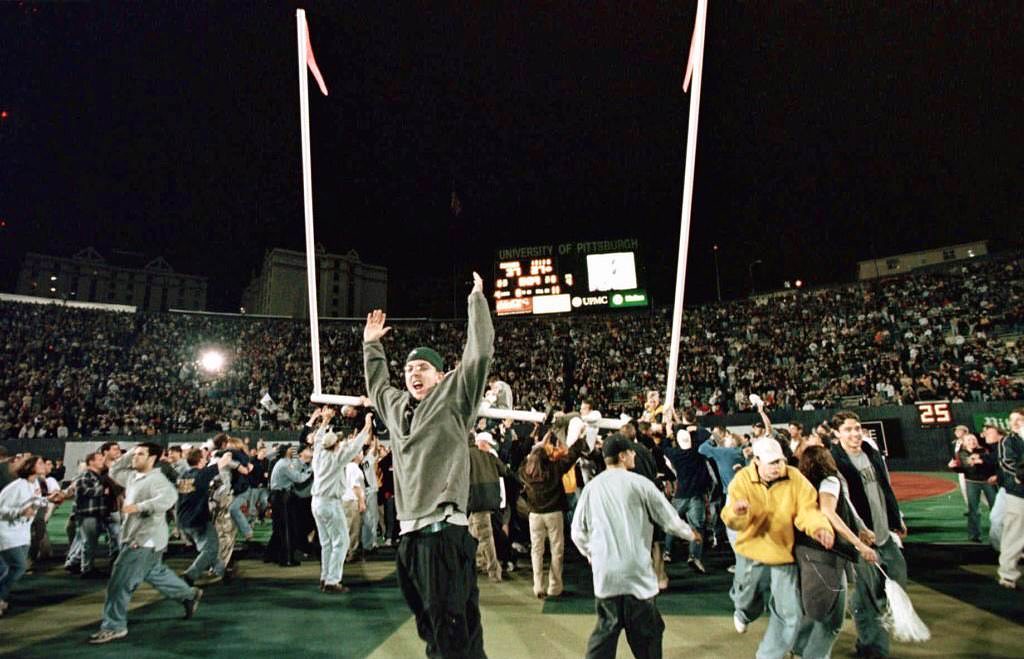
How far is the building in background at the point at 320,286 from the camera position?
55.4m

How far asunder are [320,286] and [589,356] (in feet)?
144

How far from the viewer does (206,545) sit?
336 inches

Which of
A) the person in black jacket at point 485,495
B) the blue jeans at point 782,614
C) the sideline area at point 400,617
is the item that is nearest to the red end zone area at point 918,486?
the sideline area at point 400,617

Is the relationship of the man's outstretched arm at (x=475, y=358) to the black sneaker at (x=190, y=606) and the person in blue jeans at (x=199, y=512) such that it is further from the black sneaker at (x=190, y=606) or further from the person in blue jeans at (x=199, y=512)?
the person in blue jeans at (x=199, y=512)

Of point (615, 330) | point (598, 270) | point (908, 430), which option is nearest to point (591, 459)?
point (908, 430)

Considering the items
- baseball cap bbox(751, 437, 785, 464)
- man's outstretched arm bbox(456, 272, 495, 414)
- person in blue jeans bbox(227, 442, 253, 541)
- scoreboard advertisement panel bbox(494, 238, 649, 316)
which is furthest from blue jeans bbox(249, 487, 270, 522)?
scoreboard advertisement panel bbox(494, 238, 649, 316)

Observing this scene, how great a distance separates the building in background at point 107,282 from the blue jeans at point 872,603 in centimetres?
8883

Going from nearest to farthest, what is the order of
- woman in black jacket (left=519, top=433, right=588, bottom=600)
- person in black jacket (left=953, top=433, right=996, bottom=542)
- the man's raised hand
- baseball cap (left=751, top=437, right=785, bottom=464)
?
the man's raised hand → baseball cap (left=751, top=437, right=785, bottom=464) → woman in black jacket (left=519, top=433, right=588, bottom=600) → person in black jacket (left=953, top=433, right=996, bottom=542)

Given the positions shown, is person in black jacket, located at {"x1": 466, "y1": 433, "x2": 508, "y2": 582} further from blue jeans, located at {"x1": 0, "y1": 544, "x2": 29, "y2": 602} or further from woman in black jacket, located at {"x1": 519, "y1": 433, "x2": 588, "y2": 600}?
blue jeans, located at {"x1": 0, "y1": 544, "x2": 29, "y2": 602}

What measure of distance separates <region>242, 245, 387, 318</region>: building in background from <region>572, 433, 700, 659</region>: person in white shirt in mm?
54380

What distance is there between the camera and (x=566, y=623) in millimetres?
6293

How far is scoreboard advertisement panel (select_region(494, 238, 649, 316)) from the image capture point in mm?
26875

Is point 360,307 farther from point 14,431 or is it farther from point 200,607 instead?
point 200,607

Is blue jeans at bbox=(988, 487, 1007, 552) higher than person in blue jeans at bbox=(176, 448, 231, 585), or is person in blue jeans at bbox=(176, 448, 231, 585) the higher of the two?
person in blue jeans at bbox=(176, 448, 231, 585)
